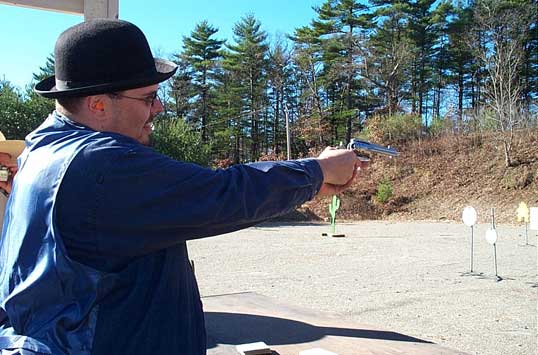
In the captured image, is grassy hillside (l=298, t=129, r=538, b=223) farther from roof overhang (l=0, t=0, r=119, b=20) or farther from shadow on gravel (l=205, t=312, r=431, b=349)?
roof overhang (l=0, t=0, r=119, b=20)

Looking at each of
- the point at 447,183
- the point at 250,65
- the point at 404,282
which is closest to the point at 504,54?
the point at 447,183

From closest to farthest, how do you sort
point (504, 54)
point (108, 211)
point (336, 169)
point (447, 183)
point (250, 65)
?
1. point (108, 211)
2. point (336, 169)
3. point (447, 183)
4. point (504, 54)
5. point (250, 65)

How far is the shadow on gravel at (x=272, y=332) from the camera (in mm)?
2318

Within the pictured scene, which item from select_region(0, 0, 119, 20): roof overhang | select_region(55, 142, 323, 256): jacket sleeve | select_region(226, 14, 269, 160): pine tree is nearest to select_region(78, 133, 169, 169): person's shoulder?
select_region(55, 142, 323, 256): jacket sleeve

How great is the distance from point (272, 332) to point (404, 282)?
536cm

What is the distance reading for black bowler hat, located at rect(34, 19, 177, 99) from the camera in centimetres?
92

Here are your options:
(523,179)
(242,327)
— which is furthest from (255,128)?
(242,327)

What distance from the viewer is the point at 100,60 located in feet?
3.01

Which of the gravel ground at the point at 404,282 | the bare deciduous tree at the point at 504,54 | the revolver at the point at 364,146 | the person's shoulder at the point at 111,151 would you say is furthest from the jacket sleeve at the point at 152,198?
the bare deciduous tree at the point at 504,54

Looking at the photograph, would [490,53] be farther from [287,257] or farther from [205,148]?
[287,257]

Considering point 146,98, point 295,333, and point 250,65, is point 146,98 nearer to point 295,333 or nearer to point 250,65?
point 295,333

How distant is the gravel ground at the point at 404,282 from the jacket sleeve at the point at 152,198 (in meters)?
3.98

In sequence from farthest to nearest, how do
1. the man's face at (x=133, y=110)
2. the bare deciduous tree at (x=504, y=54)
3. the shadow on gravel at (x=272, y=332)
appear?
1. the bare deciduous tree at (x=504, y=54)
2. the shadow on gravel at (x=272, y=332)
3. the man's face at (x=133, y=110)

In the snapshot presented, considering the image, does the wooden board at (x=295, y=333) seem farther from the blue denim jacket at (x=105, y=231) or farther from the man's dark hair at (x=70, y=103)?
the man's dark hair at (x=70, y=103)
